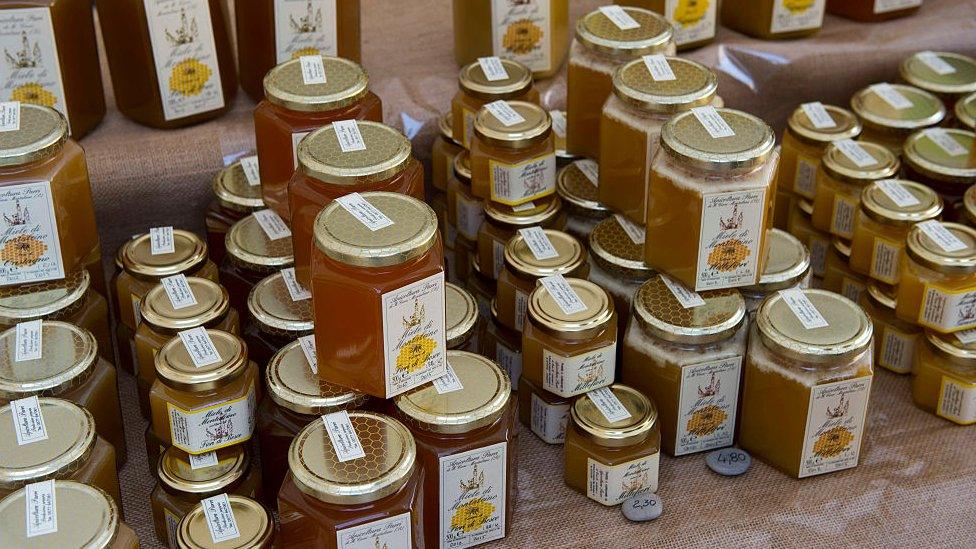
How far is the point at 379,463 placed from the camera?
4.62 feet

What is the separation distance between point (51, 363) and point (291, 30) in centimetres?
74

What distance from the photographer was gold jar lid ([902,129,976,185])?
2.04 metres

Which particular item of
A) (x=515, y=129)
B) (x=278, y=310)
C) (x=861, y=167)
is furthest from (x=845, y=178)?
(x=278, y=310)

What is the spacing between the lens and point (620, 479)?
1652mm

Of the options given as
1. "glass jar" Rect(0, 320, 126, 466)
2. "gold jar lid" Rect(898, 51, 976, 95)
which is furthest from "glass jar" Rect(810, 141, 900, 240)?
"glass jar" Rect(0, 320, 126, 466)

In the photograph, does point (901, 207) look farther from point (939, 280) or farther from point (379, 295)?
point (379, 295)

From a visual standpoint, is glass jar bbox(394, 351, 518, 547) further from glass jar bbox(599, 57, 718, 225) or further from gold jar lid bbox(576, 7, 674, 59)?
gold jar lid bbox(576, 7, 674, 59)

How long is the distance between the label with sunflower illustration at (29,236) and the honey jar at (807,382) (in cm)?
100

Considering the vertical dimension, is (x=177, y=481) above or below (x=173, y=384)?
below

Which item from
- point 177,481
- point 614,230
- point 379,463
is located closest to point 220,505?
point 177,481

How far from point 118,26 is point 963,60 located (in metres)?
1.57

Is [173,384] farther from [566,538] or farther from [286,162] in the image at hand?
Answer: [566,538]

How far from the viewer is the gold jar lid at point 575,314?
1.63 m

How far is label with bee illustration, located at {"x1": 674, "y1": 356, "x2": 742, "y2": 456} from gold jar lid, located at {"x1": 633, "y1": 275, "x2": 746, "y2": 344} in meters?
0.05
